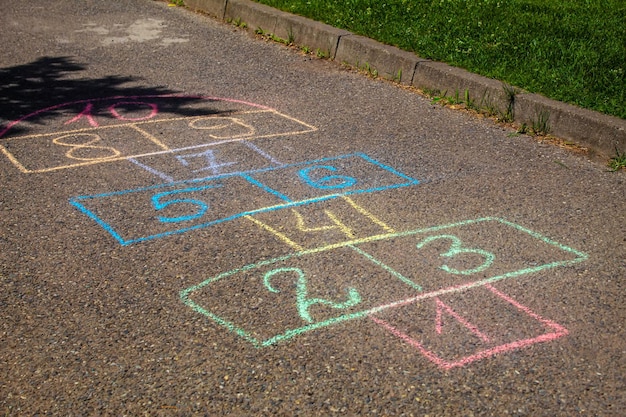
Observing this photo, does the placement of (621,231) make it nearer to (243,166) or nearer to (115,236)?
(243,166)

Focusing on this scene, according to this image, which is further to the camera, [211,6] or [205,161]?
[211,6]

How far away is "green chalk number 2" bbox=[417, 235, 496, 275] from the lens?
3.92 meters

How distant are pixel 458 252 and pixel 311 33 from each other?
446cm

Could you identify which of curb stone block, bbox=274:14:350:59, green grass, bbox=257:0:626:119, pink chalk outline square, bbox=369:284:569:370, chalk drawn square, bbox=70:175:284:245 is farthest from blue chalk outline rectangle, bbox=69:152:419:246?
curb stone block, bbox=274:14:350:59

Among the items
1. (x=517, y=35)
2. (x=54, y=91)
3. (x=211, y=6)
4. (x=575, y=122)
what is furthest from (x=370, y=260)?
(x=211, y=6)

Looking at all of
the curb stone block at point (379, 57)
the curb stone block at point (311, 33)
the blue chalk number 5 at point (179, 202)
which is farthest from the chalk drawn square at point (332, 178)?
the curb stone block at point (311, 33)

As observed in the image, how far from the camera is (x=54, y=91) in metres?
6.73

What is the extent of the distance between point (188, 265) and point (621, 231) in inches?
90.4

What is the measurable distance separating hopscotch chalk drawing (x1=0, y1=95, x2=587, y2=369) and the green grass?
5.63 feet

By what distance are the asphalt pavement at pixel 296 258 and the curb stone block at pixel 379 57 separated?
35cm

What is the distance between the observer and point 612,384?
3.08 m

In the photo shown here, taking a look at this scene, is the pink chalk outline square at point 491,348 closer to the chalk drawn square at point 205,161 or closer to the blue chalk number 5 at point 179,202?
the blue chalk number 5 at point 179,202

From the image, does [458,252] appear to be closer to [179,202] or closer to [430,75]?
[179,202]

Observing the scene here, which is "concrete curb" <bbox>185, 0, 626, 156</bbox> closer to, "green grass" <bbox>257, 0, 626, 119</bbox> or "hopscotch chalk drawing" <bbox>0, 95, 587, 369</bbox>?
"green grass" <bbox>257, 0, 626, 119</bbox>
